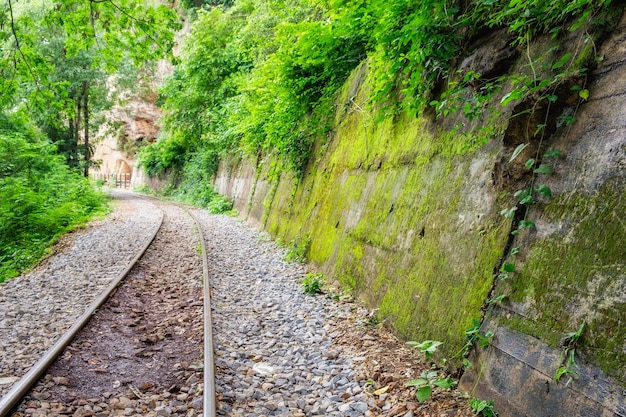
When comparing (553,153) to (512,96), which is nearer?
(553,153)

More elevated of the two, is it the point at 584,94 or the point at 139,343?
the point at 584,94

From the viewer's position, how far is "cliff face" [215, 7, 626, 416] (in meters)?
2.32

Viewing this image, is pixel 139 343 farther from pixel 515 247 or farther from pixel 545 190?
pixel 545 190

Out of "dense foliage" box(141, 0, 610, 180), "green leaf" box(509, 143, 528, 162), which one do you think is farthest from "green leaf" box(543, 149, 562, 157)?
"dense foliage" box(141, 0, 610, 180)

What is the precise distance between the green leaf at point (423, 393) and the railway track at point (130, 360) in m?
1.50

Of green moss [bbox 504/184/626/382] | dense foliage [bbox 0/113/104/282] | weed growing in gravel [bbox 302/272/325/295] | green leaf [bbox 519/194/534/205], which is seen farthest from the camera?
dense foliage [bbox 0/113/104/282]

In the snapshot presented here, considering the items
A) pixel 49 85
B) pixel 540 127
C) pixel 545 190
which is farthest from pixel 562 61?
pixel 49 85

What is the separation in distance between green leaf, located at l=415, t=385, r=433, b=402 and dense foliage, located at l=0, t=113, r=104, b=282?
26.7 feet

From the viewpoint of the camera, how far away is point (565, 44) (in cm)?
312

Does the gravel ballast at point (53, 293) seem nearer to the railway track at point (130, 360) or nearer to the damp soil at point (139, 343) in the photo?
the railway track at point (130, 360)

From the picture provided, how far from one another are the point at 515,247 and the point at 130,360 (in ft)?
12.0

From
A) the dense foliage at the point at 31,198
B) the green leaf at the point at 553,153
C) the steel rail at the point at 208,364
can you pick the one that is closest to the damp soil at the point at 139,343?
the steel rail at the point at 208,364

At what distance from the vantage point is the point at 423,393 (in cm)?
293

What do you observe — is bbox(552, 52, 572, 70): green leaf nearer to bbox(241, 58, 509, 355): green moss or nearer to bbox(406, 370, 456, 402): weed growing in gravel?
bbox(241, 58, 509, 355): green moss
